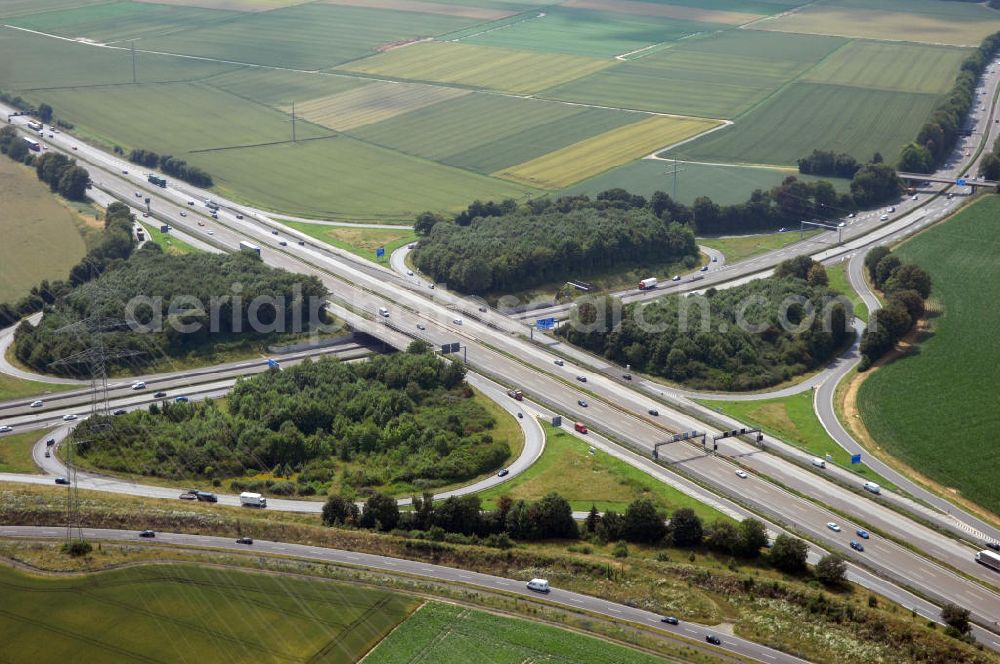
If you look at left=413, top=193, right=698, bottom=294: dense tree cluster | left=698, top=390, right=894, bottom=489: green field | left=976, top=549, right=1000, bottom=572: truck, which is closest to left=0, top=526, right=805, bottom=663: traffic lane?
left=976, top=549, right=1000, bottom=572: truck

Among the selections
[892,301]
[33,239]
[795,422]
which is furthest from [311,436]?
[33,239]

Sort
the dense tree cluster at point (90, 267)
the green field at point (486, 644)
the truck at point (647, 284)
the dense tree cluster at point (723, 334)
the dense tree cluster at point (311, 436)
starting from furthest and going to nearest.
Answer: the truck at point (647, 284) < the dense tree cluster at point (90, 267) < the dense tree cluster at point (723, 334) < the dense tree cluster at point (311, 436) < the green field at point (486, 644)

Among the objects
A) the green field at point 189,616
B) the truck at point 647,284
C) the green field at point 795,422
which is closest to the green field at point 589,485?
the green field at point 795,422

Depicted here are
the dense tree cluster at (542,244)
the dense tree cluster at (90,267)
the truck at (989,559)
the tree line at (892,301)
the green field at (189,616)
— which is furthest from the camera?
the dense tree cluster at (542,244)

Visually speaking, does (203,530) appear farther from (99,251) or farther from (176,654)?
(99,251)

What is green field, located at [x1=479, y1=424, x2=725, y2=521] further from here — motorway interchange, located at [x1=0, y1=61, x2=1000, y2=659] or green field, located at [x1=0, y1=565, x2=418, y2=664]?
green field, located at [x1=0, y1=565, x2=418, y2=664]

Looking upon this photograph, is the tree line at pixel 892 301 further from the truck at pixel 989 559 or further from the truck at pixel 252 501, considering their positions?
the truck at pixel 252 501

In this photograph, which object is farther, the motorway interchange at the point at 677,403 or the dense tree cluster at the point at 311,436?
the dense tree cluster at the point at 311,436
